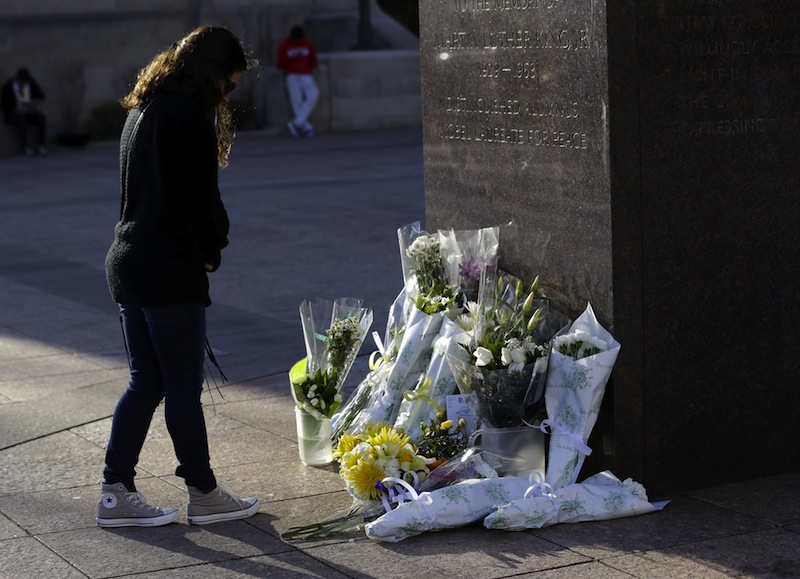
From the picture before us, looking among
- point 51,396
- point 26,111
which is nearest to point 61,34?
point 26,111

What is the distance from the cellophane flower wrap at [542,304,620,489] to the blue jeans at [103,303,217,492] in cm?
127

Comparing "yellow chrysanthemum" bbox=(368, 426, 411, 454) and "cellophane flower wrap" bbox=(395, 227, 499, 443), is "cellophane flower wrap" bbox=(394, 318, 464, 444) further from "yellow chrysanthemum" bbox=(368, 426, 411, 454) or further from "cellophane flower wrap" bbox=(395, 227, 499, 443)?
"yellow chrysanthemum" bbox=(368, 426, 411, 454)

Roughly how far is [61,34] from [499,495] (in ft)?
74.1

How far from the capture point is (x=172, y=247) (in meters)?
4.58

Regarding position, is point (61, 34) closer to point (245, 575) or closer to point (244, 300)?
point (244, 300)

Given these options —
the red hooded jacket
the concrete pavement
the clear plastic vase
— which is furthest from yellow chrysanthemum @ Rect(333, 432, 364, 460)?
the red hooded jacket

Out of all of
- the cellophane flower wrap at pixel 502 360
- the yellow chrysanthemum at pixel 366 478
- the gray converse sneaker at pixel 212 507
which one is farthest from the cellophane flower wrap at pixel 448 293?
the gray converse sneaker at pixel 212 507

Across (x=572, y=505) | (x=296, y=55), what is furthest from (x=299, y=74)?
(x=572, y=505)

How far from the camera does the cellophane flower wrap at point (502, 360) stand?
4.86 m

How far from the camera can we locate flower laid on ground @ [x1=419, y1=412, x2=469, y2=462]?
5.09m

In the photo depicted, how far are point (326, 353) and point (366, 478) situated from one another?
0.83m

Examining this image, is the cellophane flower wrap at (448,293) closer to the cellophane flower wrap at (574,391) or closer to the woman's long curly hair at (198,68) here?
the cellophane flower wrap at (574,391)

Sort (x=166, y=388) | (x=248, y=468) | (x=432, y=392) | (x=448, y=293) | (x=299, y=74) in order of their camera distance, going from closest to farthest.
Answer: (x=166, y=388)
(x=432, y=392)
(x=448, y=293)
(x=248, y=468)
(x=299, y=74)

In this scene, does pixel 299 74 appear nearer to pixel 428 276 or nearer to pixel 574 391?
pixel 428 276
